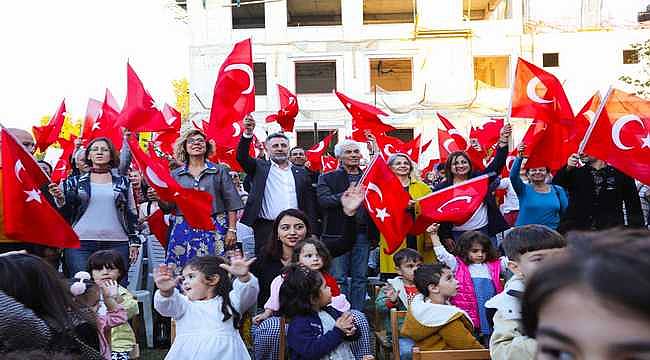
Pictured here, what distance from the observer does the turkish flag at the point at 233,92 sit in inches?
306

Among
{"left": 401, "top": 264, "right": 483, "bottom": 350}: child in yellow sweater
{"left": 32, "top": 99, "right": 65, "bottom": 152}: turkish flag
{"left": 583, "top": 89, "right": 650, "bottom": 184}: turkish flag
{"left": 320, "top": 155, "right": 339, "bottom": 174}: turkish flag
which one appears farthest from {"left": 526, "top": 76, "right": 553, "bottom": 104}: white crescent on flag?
{"left": 32, "top": 99, "right": 65, "bottom": 152}: turkish flag

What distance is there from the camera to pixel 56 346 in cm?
257

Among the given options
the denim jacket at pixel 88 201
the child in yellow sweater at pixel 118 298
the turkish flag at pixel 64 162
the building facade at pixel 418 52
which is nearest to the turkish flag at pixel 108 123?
the turkish flag at pixel 64 162

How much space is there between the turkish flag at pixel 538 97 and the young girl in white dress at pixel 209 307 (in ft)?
14.2

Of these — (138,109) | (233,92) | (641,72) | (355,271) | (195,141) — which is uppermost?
(641,72)

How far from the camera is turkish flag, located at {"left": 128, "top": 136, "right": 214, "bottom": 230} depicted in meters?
Result: 6.00

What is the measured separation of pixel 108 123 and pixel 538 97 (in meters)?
5.30

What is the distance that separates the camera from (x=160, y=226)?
7.16 m

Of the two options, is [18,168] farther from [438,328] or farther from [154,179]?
[438,328]

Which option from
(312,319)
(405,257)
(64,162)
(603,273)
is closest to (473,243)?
(405,257)

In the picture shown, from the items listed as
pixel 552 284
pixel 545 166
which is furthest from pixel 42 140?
pixel 552 284

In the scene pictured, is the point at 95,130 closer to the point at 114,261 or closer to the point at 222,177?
the point at 222,177

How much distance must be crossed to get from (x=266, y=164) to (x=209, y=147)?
1.74ft

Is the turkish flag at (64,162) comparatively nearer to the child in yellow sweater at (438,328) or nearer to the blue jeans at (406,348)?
the blue jeans at (406,348)
